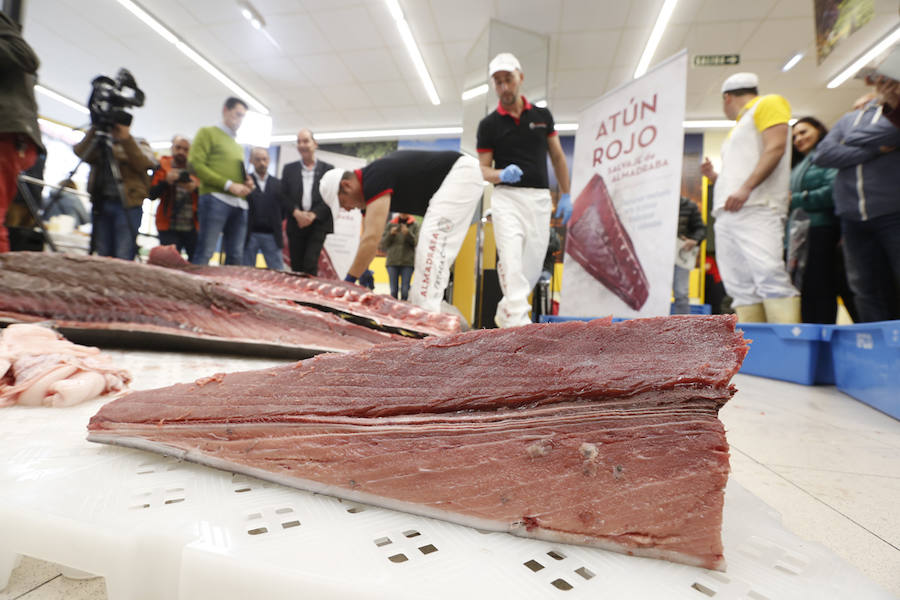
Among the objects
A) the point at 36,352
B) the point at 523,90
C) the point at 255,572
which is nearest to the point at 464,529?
the point at 255,572

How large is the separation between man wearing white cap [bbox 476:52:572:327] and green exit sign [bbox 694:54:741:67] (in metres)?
6.07

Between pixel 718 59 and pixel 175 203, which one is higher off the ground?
pixel 718 59

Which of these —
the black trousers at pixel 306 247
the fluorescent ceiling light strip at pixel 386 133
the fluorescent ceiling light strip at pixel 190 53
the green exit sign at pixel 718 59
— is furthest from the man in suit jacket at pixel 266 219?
the green exit sign at pixel 718 59

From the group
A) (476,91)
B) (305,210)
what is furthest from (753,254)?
(476,91)

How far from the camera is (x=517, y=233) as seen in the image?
13.5ft

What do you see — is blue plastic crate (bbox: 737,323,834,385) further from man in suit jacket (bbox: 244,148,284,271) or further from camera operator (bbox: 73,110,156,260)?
camera operator (bbox: 73,110,156,260)

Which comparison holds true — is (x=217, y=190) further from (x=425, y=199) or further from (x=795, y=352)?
(x=795, y=352)

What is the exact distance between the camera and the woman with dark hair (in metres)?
3.95

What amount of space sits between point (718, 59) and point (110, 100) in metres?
9.63

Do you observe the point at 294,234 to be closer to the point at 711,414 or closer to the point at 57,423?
the point at 57,423

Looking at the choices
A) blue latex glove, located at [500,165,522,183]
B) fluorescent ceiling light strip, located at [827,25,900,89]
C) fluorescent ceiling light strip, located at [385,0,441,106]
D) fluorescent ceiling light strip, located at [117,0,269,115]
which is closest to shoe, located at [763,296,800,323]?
blue latex glove, located at [500,165,522,183]

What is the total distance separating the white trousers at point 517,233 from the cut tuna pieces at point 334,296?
1.57 m

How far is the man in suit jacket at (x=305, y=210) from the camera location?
506 centimetres

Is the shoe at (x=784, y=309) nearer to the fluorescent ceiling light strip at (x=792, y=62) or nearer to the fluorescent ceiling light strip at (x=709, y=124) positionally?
the fluorescent ceiling light strip at (x=792, y=62)
